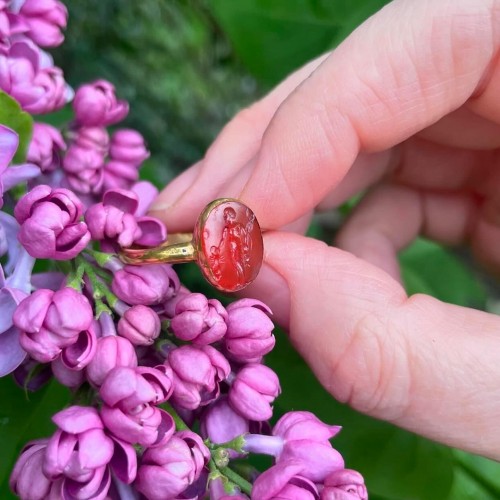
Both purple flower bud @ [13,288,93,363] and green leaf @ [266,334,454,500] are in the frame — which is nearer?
purple flower bud @ [13,288,93,363]

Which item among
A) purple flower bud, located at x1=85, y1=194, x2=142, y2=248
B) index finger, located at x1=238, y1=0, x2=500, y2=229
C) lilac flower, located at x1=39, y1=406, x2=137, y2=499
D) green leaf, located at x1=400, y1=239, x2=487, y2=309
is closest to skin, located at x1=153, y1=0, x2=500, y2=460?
index finger, located at x1=238, y1=0, x2=500, y2=229

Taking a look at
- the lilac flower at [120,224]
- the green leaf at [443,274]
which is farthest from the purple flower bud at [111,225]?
the green leaf at [443,274]

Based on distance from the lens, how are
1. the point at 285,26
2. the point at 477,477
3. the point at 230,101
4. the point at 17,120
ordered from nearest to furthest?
the point at 17,120 < the point at 477,477 < the point at 285,26 < the point at 230,101

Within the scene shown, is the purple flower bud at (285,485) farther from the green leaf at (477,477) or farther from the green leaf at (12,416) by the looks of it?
the green leaf at (477,477)

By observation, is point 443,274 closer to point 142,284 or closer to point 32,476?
point 142,284

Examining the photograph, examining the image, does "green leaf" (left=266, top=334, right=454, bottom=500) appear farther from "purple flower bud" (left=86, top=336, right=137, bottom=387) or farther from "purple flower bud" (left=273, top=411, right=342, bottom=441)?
"purple flower bud" (left=86, top=336, right=137, bottom=387)

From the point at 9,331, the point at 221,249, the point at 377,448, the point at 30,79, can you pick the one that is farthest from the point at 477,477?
the point at 30,79
